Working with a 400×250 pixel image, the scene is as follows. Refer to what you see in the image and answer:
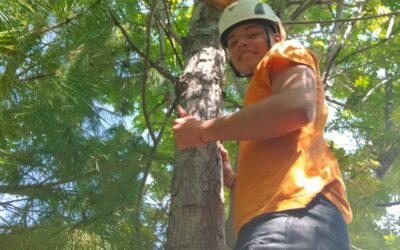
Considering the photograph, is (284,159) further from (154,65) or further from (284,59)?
(154,65)

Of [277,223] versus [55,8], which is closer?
[277,223]

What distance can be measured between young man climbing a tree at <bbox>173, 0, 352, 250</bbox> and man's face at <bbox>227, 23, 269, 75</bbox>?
200 millimetres

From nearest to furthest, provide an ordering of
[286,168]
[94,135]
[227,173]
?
[286,168] → [227,173] → [94,135]

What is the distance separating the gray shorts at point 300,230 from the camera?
1.35 meters

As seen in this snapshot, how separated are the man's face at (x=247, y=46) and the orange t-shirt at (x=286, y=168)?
8.2 inches

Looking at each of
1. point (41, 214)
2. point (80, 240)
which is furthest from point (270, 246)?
point (41, 214)

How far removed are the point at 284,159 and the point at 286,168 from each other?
4cm

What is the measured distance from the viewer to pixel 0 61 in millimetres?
2012

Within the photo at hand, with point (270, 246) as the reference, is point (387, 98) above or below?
above

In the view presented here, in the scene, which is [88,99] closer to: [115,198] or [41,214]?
[115,198]

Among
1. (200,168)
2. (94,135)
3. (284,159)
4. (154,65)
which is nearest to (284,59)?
(284,159)

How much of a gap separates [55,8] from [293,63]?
0.99m

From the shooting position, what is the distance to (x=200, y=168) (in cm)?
196

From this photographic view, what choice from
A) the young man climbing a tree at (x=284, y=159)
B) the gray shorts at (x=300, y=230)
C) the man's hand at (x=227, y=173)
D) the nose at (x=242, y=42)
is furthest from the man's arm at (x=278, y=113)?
the man's hand at (x=227, y=173)
